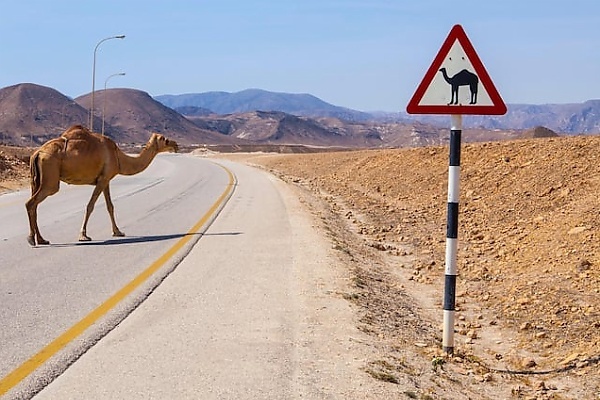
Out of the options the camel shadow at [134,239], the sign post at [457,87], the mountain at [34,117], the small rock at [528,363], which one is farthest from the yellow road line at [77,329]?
the mountain at [34,117]

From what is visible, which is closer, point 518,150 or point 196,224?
point 196,224

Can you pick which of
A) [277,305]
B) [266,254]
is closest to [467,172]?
[266,254]

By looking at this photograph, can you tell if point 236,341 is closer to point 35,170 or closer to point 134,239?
point 134,239

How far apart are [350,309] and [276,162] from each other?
54.4 m

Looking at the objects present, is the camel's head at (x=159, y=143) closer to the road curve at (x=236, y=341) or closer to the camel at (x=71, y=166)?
the camel at (x=71, y=166)

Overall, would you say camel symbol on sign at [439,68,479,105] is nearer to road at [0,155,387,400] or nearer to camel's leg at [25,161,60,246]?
road at [0,155,387,400]

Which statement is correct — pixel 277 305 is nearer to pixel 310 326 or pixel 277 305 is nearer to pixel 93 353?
pixel 310 326

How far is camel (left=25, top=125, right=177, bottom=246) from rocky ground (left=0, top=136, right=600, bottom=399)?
4372 mm

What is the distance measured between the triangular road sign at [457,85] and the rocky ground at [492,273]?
226 centimetres

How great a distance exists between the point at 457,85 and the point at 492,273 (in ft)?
21.0

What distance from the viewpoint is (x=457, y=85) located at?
6758 mm

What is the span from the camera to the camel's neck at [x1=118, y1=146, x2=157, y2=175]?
49.7 feet

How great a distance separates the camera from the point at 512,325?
9.46 meters

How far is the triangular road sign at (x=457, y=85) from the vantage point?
265 inches
